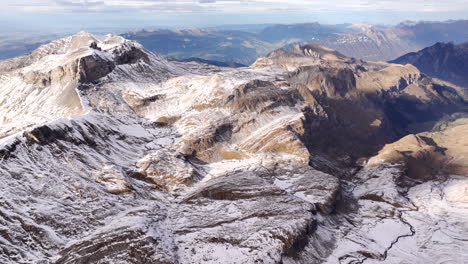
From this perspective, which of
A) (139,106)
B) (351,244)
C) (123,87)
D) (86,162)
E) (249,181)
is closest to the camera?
(351,244)

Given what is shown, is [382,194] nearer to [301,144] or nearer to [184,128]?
[301,144]

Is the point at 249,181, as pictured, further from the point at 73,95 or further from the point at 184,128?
the point at 73,95

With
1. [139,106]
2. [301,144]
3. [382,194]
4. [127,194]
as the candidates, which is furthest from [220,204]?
[139,106]

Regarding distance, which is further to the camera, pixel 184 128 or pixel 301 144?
pixel 184 128

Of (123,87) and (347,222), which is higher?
(123,87)

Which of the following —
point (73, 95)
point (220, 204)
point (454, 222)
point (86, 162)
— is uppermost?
point (73, 95)

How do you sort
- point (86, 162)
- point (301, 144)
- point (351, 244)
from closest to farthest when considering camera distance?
point (351, 244) → point (86, 162) → point (301, 144)
